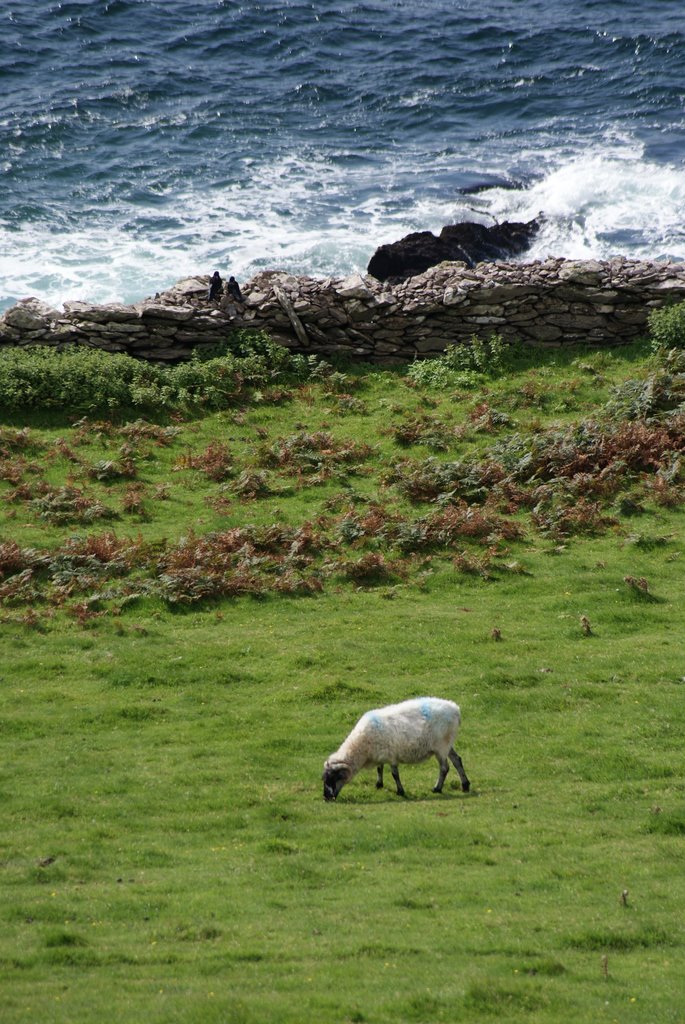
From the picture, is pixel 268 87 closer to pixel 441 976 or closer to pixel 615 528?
pixel 615 528

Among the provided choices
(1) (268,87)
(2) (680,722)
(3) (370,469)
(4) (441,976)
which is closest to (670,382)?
(3) (370,469)

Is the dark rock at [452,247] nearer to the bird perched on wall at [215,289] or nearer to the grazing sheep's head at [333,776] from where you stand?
the bird perched on wall at [215,289]

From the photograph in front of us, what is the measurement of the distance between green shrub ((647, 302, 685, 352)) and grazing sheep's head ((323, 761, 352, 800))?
20.9 meters

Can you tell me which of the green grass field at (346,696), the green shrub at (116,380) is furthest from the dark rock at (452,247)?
the green grass field at (346,696)

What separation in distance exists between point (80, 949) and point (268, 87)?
60442mm

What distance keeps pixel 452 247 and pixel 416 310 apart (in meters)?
11.4

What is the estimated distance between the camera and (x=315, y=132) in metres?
61.0

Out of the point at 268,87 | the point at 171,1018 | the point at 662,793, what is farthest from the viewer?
the point at 268,87

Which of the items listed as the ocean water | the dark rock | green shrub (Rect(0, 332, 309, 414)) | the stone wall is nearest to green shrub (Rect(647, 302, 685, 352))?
the stone wall

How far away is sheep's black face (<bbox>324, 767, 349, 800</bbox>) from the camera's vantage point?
16.6 m

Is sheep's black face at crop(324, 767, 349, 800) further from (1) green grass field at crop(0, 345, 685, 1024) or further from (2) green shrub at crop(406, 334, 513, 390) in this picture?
(2) green shrub at crop(406, 334, 513, 390)

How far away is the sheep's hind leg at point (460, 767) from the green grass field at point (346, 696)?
0.31 m

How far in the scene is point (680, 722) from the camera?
18.9 m

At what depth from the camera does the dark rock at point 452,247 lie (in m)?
42.4
